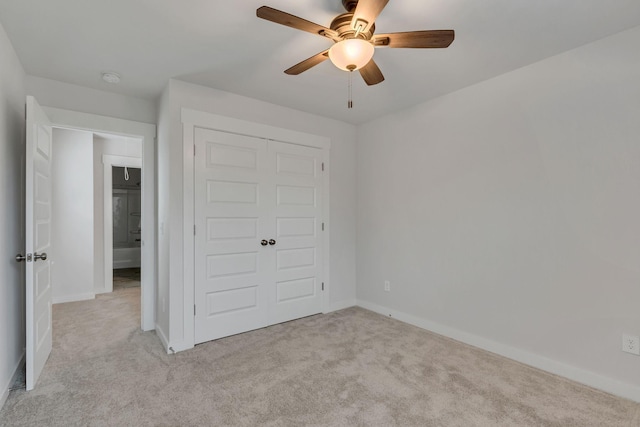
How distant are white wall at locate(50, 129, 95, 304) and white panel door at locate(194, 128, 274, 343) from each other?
267 cm

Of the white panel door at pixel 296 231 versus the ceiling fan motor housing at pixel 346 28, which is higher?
the ceiling fan motor housing at pixel 346 28

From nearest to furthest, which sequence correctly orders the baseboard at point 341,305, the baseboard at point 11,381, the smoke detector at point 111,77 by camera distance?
the baseboard at point 11,381 → the smoke detector at point 111,77 → the baseboard at point 341,305

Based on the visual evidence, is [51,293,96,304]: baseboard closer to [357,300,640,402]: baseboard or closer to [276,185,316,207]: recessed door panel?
[276,185,316,207]: recessed door panel

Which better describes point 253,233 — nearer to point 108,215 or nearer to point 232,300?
point 232,300

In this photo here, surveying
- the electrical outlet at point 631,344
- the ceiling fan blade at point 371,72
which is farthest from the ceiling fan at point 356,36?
the electrical outlet at point 631,344

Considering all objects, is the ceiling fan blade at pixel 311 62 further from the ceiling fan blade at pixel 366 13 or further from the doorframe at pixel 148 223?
the doorframe at pixel 148 223

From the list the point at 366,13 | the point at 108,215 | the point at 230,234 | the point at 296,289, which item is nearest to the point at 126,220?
the point at 108,215

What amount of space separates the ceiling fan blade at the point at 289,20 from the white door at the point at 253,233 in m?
1.69

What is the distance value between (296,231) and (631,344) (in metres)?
2.90

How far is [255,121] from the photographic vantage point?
10.8 feet

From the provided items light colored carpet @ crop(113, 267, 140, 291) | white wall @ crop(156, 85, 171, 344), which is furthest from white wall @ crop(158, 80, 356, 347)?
light colored carpet @ crop(113, 267, 140, 291)

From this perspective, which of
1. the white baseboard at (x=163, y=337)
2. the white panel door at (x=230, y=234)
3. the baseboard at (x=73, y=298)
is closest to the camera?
the white baseboard at (x=163, y=337)

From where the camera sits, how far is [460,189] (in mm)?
3061

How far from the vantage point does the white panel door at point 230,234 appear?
2.98 meters
